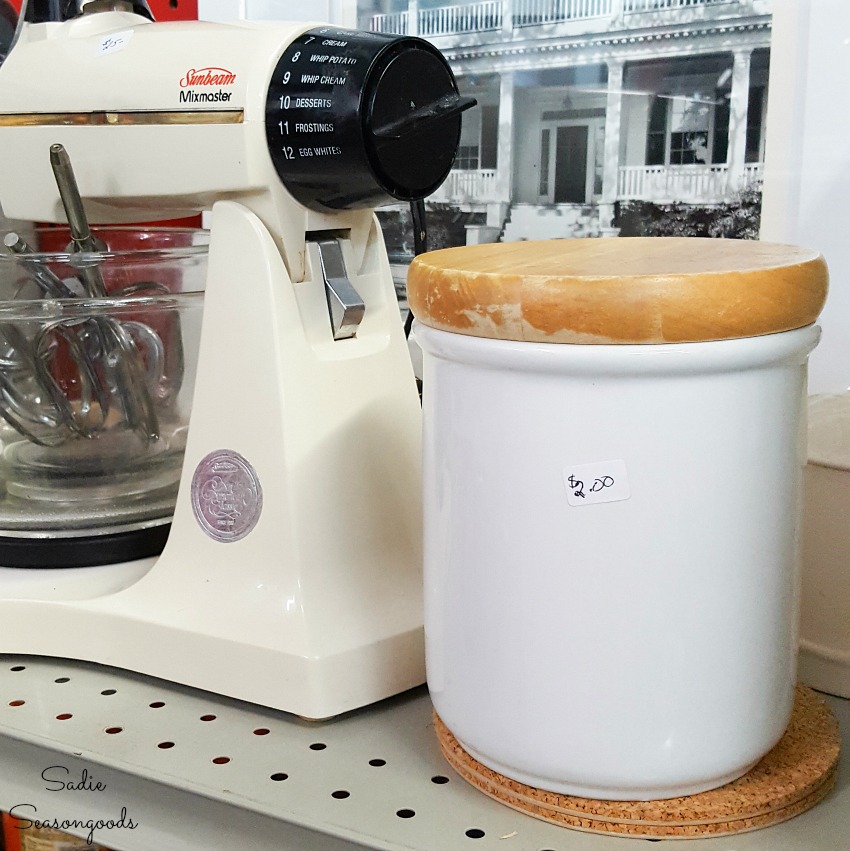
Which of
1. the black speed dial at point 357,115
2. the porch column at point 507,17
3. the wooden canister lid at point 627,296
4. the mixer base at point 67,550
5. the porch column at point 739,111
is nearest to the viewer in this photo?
the wooden canister lid at point 627,296

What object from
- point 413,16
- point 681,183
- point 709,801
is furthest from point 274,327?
point 413,16

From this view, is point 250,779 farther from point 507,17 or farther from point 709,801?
point 507,17

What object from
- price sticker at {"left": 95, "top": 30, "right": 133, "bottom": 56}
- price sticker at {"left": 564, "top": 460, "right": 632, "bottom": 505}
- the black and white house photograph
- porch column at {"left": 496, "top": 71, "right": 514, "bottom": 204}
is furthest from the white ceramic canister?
porch column at {"left": 496, "top": 71, "right": 514, "bottom": 204}

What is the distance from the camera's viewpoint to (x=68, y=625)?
A: 0.67m

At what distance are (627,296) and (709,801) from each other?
0.24 m

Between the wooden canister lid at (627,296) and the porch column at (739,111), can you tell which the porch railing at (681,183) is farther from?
the wooden canister lid at (627,296)

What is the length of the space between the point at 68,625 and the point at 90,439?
0.14 m

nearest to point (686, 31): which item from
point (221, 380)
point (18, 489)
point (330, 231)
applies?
point (330, 231)

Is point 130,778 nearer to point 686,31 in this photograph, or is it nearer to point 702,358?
point 702,358

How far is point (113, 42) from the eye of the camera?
64 centimetres

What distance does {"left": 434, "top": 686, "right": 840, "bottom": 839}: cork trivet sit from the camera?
0.48 meters

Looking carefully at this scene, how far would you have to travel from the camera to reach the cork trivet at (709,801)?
0.48m

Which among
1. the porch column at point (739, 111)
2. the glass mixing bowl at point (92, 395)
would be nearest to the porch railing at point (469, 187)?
the porch column at point (739, 111)

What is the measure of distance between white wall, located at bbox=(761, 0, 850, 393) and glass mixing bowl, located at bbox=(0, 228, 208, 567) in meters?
0.45
